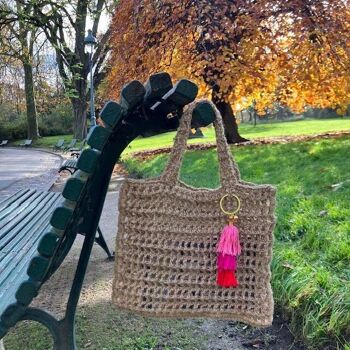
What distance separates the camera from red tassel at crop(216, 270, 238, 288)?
1.61 metres

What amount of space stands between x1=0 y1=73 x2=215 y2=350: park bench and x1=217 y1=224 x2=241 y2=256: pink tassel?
367 millimetres

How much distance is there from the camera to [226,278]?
1.61 meters

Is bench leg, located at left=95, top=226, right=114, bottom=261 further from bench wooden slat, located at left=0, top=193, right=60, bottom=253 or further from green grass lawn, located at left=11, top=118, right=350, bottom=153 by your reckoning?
green grass lawn, located at left=11, top=118, right=350, bottom=153

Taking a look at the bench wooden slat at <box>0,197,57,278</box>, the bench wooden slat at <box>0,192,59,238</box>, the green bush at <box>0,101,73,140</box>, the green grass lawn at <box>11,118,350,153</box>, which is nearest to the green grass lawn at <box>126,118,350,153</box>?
the green grass lawn at <box>11,118,350,153</box>

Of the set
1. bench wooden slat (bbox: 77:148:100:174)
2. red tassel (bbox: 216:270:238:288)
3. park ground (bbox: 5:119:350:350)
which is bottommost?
park ground (bbox: 5:119:350:350)

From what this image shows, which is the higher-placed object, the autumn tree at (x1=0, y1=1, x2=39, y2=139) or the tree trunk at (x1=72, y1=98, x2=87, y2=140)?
the autumn tree at (x1=0, y1=1, x2=39, y2=139)

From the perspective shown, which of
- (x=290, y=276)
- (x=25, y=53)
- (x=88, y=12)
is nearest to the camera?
(x=290, y=276)

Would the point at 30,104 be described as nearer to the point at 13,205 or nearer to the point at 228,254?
the point at 13,205

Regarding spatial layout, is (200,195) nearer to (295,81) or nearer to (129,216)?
(129,216)

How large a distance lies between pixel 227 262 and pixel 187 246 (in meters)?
0.14

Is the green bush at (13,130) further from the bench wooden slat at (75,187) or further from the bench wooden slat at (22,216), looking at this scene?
the bench wooden slat at (75,187)

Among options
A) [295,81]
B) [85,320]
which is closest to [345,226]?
[85,320]

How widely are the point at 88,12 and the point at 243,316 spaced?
2029 cm

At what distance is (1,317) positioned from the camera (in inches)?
58.8
